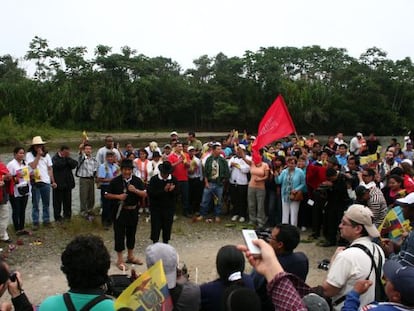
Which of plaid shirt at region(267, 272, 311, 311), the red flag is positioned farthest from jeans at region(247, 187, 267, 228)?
plaid shirt at region(267, 272, 311, 311)

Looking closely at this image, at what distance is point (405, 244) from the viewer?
372cm

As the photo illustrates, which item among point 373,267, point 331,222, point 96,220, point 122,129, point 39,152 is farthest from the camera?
point 122,129

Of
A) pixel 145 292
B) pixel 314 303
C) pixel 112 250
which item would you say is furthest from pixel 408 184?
pixel 145 292

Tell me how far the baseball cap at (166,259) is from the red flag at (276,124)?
5.62 meters

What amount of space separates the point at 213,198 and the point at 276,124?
252 centimetres

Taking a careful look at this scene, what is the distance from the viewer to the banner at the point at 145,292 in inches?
92.4

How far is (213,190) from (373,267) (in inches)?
266

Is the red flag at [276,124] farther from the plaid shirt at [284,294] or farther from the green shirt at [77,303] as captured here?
the green shirt at [77,303]

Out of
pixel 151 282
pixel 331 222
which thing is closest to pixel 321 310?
pixel 151 282

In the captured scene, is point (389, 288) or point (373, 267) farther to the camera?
point (373, 267)

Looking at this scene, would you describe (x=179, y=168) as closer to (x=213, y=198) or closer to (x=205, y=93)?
(x=213, y=198)

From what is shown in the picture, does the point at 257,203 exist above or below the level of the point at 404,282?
below

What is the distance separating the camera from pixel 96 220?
9.16 metres

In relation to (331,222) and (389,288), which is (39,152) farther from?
(389,288)
